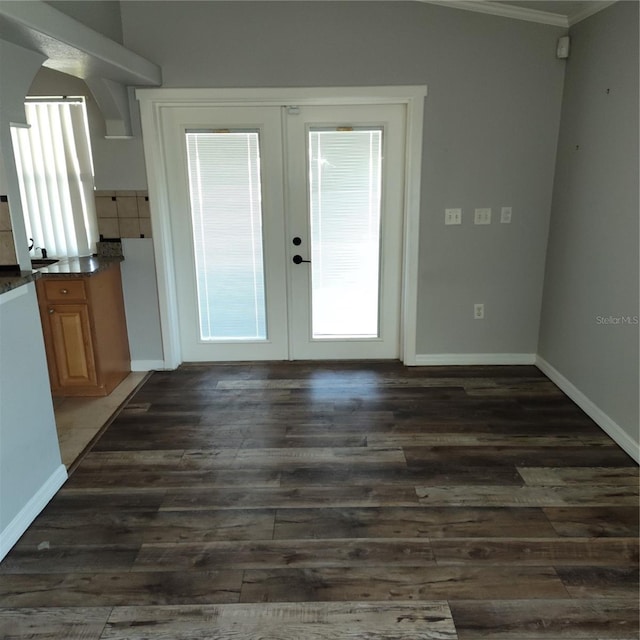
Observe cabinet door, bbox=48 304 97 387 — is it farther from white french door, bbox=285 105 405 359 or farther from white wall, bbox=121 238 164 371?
white french door, bbox=285 105 405 359

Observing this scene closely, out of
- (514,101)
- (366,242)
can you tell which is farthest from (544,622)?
(514,101)

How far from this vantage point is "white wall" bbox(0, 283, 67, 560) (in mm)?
2045

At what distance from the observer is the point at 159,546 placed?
207 centimetres

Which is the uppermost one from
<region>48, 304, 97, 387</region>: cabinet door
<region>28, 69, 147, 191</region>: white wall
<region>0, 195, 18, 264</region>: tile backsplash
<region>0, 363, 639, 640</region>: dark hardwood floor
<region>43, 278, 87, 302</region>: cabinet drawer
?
<region>28, 69, 147, 191</region>: white wall

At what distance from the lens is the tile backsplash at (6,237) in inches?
85.2

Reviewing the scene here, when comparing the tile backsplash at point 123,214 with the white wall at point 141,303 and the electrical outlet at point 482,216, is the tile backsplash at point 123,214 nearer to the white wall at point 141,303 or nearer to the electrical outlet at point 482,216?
the white wall at point 141,303

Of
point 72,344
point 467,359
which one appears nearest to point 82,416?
point 72,344

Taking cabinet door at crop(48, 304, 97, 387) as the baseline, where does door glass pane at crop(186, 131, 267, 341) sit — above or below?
above

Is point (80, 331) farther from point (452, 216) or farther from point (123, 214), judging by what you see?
point (452, 216)

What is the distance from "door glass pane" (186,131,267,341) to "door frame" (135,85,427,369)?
0.70 ft

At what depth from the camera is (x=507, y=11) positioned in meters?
3.28

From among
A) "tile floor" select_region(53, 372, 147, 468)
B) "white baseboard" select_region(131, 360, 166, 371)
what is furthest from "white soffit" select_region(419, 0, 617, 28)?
"tile floor" select_region(53, 372, 147, 468)

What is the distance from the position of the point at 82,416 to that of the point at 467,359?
2803 mm

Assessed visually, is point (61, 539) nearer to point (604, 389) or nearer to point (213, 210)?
point (213, 210)
